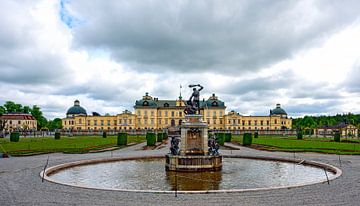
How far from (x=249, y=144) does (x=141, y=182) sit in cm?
2956

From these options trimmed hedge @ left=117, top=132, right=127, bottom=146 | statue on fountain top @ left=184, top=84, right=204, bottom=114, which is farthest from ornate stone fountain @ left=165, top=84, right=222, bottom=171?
trimmed hedge @ left=117, top=132, right=127, bottom=146

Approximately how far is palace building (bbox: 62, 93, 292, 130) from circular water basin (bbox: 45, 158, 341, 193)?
93858 millimetres

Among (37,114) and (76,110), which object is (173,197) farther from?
(37,114)

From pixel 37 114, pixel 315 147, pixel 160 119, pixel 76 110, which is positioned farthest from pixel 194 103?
pixel 37 114

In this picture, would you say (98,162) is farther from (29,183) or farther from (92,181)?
(29,183)

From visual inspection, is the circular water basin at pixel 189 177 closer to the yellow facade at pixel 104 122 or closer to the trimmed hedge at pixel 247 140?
the trimmed hedge at pixel 247 140

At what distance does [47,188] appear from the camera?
13.1 meters

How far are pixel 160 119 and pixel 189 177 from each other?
10156 centimetres

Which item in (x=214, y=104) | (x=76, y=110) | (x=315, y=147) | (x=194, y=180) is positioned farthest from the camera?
(x=76, y=110)

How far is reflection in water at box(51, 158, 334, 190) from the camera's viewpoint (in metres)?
14.7

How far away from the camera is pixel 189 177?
16828 millimetres

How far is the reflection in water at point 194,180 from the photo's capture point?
1412 cm

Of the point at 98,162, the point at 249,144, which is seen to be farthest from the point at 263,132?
the point at 98,162

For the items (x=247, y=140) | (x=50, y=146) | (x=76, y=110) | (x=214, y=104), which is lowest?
(x=50, y=146)
